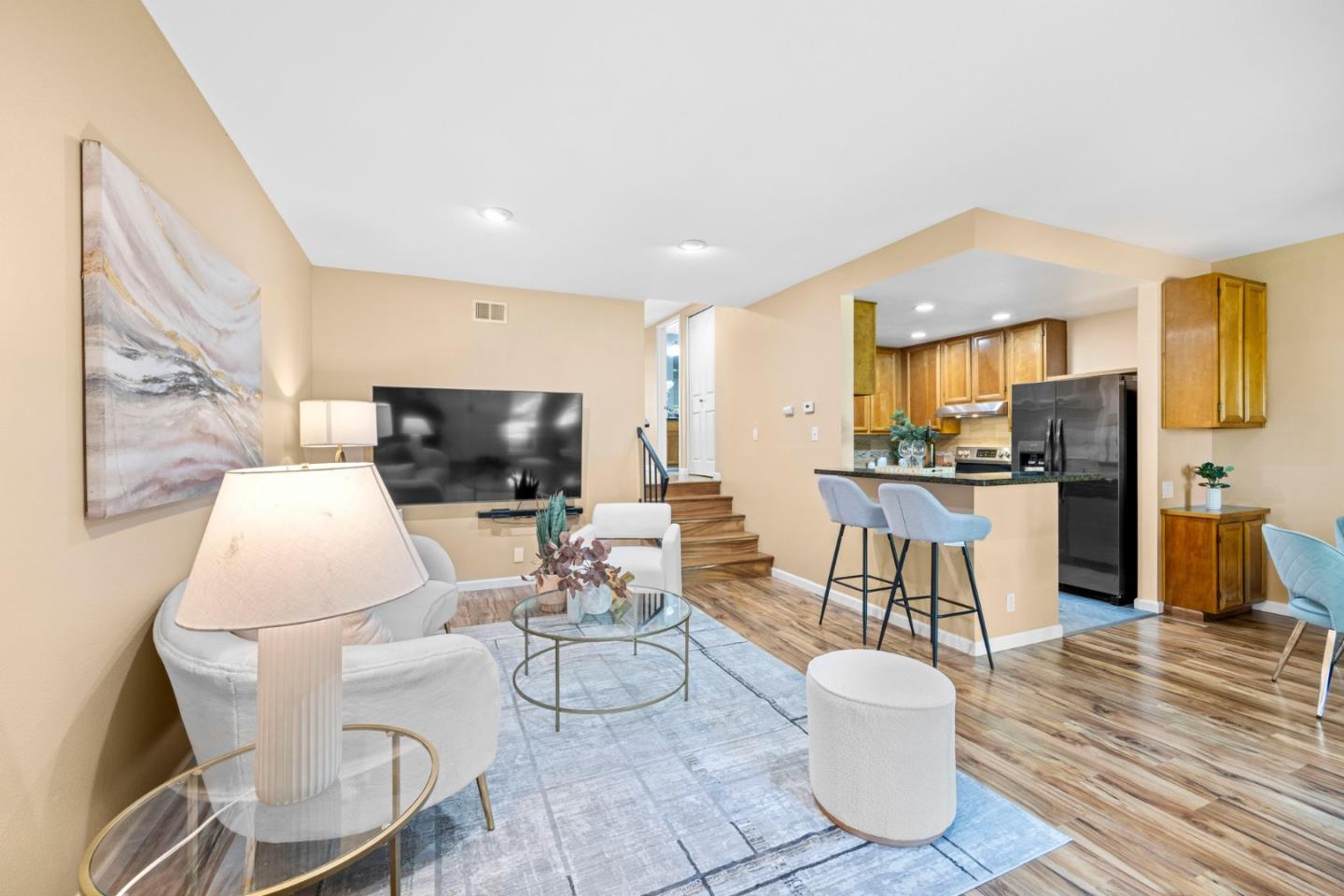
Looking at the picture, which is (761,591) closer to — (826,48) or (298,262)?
(826,48)

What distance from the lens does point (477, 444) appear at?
477 centimetres

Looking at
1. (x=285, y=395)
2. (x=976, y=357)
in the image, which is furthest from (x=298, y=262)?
(x=976, y=357)

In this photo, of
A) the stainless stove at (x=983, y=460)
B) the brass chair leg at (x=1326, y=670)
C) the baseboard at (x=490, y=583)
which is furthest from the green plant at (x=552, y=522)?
the stainless stove at (x=983, y=460)

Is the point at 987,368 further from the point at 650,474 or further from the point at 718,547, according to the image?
the point at 650,474

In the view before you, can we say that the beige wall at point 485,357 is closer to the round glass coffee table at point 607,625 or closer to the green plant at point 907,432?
the round glass coffee table at point 607,625

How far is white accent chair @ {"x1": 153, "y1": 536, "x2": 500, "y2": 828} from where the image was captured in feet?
4.65

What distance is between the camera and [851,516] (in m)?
3.59

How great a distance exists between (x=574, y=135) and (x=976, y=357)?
4963 mm

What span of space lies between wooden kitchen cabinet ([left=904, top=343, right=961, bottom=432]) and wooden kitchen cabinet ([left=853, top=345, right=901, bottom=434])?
0.43ft

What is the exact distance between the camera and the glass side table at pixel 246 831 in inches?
41.5

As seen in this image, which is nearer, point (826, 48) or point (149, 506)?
point (149, 506)

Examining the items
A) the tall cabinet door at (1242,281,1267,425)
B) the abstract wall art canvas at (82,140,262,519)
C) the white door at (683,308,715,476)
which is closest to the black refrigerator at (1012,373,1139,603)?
the tall cabinet door at (1242,281,1267,425)

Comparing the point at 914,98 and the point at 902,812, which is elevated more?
the point at 914,98

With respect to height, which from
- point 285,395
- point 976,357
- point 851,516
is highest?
point 976,357
